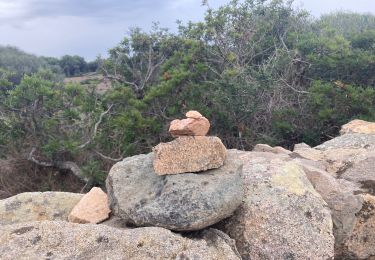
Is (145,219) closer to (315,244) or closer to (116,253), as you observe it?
(116,253)

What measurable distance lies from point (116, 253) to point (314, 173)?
317cm

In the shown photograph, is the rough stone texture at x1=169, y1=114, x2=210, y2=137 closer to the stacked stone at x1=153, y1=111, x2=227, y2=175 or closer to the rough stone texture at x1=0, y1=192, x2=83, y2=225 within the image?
the stacked stone at x1=153, y1=111, x2=227, y2=175

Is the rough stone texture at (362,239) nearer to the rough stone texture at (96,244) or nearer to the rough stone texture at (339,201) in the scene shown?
the rough stone texture at (339,201)

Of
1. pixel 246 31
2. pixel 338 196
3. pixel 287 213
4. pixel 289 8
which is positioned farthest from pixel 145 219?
pixel 289 8

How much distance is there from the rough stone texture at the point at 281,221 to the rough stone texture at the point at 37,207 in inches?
79.9

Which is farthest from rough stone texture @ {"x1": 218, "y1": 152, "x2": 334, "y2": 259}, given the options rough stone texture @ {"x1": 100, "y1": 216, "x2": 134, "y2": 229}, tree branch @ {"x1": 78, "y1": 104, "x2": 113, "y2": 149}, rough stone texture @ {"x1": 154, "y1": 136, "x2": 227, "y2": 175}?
tree branch @ {"x1": 78, "y1": 104, "x2": 113, "y2": 149}

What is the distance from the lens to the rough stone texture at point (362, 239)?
5562 mm

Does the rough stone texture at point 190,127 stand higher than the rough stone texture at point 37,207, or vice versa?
the rough stone texture at point 190,127

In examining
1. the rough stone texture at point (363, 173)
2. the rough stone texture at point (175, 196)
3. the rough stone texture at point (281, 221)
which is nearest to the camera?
the rough stone texture at point (175, 196)

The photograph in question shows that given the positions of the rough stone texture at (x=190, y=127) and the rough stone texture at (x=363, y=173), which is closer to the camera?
the rough stone texture at (x=190, y=127)

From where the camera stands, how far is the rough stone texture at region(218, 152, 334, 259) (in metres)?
4.81

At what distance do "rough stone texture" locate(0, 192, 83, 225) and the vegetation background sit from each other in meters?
3.66

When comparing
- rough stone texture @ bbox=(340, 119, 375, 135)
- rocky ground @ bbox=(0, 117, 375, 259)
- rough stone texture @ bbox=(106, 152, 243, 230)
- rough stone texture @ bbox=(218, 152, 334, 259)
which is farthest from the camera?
rough stone texture @ bbox=(340, 119, 375, 135)

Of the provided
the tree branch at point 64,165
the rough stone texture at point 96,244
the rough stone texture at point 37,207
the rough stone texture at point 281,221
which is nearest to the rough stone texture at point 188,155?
the rough stone texture at point 281,221
